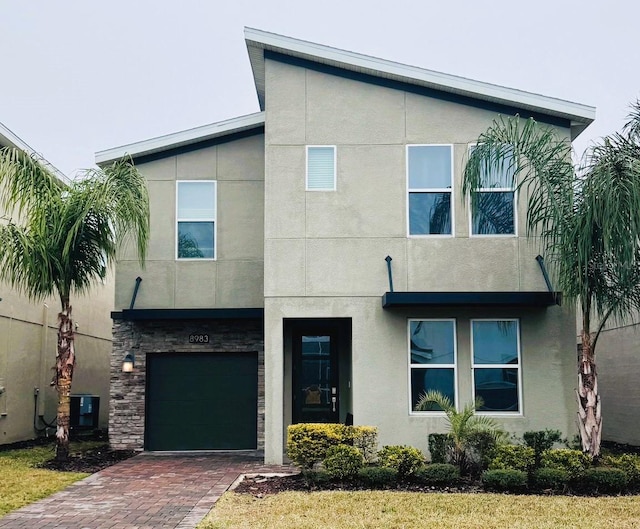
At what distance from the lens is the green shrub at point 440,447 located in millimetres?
11297

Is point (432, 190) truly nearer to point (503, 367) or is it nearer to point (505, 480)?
point (503, 367)

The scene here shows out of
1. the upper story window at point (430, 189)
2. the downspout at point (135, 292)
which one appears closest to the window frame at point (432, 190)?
the upper story window at point (430, 189)

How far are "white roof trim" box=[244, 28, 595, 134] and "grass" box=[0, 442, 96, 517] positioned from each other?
788 centimetres

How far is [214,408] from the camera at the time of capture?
15508 millimetres

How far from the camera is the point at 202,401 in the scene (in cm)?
1555

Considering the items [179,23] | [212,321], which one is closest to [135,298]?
[212,321]

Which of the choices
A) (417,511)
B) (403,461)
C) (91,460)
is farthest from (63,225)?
(417,511)

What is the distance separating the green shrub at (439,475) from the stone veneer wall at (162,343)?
18.2 feet

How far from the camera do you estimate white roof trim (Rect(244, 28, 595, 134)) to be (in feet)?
42.3

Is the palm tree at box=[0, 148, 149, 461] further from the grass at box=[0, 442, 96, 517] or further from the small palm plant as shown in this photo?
the small palm plant

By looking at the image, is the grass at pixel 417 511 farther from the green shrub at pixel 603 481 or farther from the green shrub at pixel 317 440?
the green shrub at pixel 317 440

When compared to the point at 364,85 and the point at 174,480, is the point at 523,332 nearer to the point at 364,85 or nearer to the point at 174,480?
the point at 364,85

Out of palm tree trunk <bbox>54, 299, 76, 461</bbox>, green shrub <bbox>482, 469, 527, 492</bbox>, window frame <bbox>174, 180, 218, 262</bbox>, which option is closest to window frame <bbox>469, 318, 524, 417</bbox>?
green shrub <bbox>482, 469, 527, 492</bbox>

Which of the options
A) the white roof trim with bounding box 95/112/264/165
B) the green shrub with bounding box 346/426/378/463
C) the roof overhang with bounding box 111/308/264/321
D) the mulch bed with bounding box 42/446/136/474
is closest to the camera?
the green shrub with bounding box 346/426/378/463
